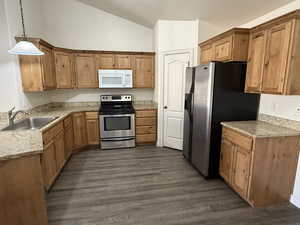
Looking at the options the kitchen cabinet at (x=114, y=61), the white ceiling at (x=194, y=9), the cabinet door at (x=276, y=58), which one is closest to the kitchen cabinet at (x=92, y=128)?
the kitchen cabinet at (x=114, y=61)

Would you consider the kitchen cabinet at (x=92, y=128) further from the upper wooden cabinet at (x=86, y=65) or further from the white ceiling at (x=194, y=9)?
the white ceiling at (x=194, y=9)

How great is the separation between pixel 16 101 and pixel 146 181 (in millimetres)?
2464

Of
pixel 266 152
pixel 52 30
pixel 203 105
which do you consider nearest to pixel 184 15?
pixel 203 105

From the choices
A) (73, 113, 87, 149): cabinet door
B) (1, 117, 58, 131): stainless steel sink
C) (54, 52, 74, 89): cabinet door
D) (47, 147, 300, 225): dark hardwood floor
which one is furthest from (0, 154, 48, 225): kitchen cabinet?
(54, 52, 74, 89): cabinet door

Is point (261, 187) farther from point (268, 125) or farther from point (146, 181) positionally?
point (146, 181)

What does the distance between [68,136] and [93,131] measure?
0.59 metres

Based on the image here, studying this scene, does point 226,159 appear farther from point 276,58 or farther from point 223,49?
point 223,49

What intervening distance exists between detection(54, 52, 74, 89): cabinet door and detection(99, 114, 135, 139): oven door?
1089mm

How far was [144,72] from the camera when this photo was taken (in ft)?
13.4

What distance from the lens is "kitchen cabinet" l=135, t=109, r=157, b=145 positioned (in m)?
3.87

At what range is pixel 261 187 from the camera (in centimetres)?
201

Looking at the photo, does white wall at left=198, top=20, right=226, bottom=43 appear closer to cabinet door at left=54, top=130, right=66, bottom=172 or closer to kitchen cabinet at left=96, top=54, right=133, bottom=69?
kitchen cabinet at left=96, top=54, right=133, bottom=69

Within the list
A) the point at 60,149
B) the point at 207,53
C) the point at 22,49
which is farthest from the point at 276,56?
the point at 60,149

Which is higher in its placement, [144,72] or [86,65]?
[86,65]
